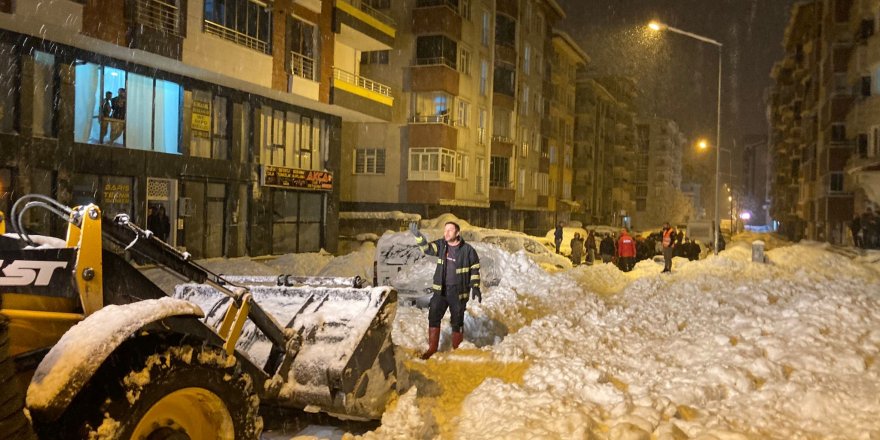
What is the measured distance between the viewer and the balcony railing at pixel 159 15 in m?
17.7

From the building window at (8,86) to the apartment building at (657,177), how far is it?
88.6 m

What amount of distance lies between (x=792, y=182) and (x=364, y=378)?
6899 cm

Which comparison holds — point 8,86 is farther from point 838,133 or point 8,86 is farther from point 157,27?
point 838,133

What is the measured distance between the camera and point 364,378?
221 inches

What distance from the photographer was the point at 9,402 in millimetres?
2559

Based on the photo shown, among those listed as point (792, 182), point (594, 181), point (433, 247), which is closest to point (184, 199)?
point (433, 247)

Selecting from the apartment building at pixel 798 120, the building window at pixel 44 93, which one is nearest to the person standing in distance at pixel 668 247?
the building window at pixel 44 93

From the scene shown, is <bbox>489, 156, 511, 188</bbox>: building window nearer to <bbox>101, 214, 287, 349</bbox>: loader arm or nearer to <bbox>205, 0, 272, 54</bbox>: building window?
<bbox>205, 0, 272, 54</bbox>: building window

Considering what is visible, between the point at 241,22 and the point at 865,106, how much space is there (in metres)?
31.2

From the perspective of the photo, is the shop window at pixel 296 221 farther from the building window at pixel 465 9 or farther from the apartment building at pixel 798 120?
the apartment building at pixel 798 120

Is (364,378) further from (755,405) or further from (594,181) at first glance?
(594,181)

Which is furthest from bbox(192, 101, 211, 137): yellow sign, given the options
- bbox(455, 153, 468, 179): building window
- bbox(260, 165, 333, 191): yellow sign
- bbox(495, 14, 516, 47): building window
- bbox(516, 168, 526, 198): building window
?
bbox(516, 168, 526, 198): building window

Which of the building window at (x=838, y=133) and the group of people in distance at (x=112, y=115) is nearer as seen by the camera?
the group of people in distance at (x=112, y=115)

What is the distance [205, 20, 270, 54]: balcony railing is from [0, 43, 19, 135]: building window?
5276mm
